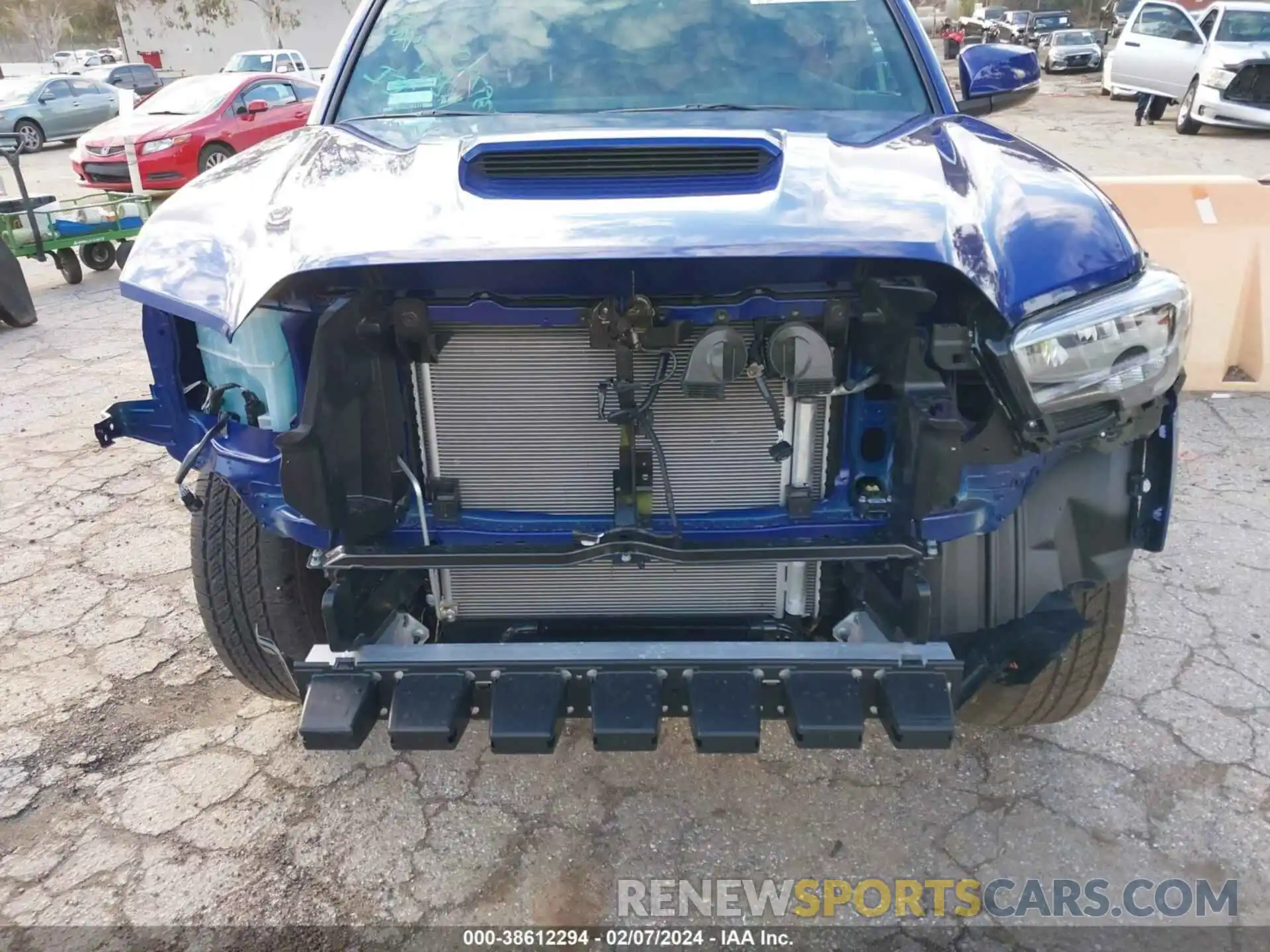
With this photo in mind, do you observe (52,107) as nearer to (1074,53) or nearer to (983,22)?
(1074,53)

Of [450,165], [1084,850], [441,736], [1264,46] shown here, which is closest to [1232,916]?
[1084,850]

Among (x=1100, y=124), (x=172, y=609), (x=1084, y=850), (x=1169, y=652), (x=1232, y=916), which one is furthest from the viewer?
(x=1100, y=124)

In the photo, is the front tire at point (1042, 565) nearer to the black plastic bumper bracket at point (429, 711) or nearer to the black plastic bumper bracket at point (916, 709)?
the black plastic bumper bracket at point (916, 709)

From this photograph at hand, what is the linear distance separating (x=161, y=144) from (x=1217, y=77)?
13.4m

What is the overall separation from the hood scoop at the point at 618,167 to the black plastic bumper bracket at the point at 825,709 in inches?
36.7

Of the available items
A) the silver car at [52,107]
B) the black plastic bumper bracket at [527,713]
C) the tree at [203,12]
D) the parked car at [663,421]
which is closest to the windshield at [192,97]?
the silver car at [52,107]

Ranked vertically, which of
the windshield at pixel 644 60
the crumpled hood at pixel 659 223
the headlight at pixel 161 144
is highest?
the windshield at pixel 644 60

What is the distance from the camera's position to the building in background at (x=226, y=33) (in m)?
35.8

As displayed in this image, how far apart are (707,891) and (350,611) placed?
1020mm

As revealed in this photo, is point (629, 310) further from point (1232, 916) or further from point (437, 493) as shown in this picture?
point (1232, 916)

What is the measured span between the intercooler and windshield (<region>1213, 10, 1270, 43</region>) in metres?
14.3

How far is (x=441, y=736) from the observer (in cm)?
176

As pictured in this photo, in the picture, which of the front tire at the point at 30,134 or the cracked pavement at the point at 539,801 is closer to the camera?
the cracked pavement at the point at 539,801

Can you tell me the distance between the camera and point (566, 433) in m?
1.95
